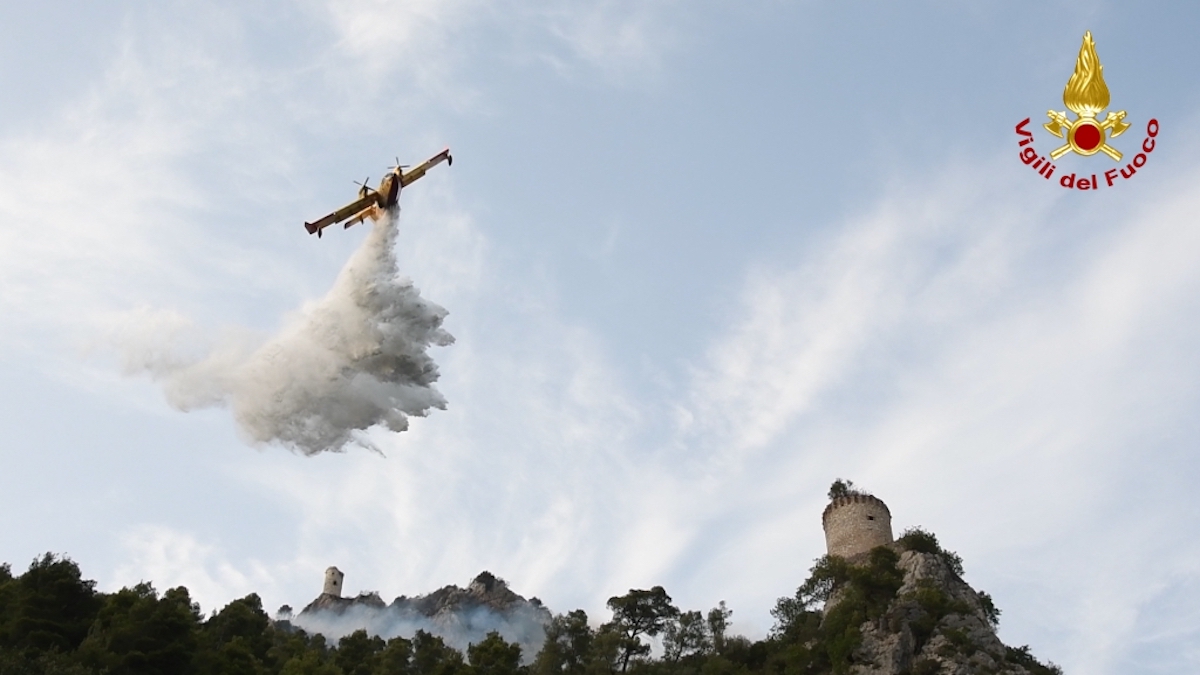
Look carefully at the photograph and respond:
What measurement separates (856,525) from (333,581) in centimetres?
6299

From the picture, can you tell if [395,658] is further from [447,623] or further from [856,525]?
[447,623]

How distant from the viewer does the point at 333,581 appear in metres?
102

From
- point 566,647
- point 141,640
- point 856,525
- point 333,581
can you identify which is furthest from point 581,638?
point 333,581

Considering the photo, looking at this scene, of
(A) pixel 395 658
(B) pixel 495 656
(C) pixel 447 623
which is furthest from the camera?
(C) pixel 447 623

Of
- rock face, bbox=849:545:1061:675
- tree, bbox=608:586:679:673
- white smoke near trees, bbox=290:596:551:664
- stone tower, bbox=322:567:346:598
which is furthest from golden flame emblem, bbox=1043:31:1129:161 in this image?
stone tower, bbox=322:567:346:598

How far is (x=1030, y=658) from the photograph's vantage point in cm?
5209

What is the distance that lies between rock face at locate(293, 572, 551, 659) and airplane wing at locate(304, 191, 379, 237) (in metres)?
48.0

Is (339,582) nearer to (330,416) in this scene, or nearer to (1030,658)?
(330,416)

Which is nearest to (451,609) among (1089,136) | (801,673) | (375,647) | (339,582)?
(339,582)

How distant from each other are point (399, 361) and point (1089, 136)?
2944cm

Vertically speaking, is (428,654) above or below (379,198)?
below

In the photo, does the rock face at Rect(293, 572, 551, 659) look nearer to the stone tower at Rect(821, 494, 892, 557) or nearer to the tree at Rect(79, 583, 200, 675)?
the stone tower at Rect(821, 494, 892, 557)

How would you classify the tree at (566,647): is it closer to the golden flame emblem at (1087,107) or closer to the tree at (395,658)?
the tree at (395,658)

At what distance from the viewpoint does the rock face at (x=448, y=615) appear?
87.1m
